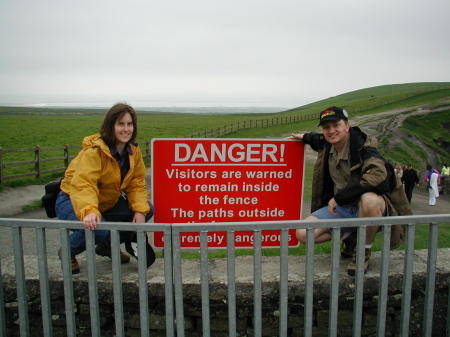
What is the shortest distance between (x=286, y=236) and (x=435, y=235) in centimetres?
111

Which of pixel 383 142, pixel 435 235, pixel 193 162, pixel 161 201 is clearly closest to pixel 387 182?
pixel 435 235

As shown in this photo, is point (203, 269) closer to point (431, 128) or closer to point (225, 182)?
point (225, 182)

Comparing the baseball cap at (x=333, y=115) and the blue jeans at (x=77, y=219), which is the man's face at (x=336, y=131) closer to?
the baseball cap at (x=333, y=115)

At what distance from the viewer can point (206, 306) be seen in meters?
2.47

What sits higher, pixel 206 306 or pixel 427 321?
pixel 206 306

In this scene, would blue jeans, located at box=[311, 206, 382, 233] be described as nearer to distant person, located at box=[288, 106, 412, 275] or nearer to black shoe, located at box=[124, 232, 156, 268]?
distant person, located at box=[288, 106, 412, 275]

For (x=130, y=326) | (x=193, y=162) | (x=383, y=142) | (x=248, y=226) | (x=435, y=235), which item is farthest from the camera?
(x=383, y=142)

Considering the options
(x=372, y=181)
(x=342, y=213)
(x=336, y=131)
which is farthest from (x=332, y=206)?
(x=336, y=131)

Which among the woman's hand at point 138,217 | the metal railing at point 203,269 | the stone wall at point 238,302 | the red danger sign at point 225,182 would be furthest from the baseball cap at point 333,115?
the woman's hand at point 138,217

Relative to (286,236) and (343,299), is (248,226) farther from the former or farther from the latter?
(343,299)

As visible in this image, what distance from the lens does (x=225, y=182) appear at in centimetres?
357

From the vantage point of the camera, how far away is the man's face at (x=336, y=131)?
10.8 ft

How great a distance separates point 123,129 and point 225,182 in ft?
3.44

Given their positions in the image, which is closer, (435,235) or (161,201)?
(435,235)
